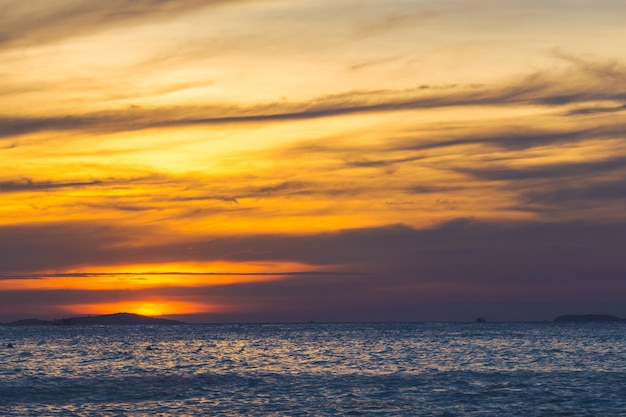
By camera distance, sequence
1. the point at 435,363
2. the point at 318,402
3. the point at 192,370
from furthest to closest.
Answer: the point at 435,363
the point at 192,370
the point at 318,402

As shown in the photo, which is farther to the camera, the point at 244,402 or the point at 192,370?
the point at 192,370

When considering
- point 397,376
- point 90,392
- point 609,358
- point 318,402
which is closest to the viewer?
point 318,402

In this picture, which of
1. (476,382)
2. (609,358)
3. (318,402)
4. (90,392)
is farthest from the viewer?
(609,358)

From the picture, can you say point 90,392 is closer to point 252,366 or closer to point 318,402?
point 318,402

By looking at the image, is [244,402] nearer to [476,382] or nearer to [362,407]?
[362,407]

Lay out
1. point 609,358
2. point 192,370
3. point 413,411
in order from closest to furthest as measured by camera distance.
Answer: point 413,411
point 192,370
point 609,358

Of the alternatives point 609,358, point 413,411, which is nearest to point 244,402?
point 413,411

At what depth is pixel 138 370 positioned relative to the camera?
111562 mm

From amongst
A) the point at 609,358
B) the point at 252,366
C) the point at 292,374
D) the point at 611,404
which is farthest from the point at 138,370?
the point at 609,358

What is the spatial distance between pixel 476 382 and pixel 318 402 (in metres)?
23.6

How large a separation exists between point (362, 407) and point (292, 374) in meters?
34.8

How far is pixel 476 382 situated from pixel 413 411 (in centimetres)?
2459

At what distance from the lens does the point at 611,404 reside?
69500mm

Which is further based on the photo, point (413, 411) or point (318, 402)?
point (318, 402)
